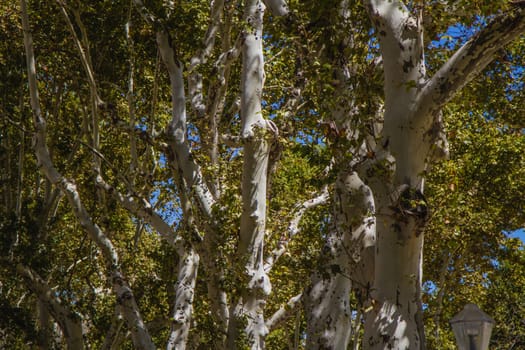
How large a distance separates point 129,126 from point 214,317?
8.69 ft

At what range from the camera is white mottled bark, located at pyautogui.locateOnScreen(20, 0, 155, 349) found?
875cm

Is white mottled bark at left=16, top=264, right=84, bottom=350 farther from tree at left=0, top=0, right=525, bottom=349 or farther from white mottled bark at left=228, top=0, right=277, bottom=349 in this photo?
white mottled bark at left=228, top=0, right=277, bottom=349

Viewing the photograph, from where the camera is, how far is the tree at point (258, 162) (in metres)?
5.49

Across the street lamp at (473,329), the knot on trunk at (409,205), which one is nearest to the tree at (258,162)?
the knot on trunk at (409,205)

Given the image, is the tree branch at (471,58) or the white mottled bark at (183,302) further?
the white mottled bark at (183,302)

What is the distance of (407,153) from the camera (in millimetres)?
5438

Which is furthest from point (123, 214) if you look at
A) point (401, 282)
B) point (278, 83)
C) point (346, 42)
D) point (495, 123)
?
point (401, 282)

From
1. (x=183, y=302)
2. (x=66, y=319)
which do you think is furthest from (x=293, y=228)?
(x=66, y=319)

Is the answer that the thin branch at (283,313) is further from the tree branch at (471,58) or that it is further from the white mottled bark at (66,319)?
the tree branch at (471,58)

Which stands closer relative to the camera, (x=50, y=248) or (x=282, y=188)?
(x=50, y=248)

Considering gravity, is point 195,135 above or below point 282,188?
below

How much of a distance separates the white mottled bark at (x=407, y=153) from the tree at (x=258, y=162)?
1 centimetres

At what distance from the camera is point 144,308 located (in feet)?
44.9

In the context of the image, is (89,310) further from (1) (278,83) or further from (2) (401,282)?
(2) (401,282)
